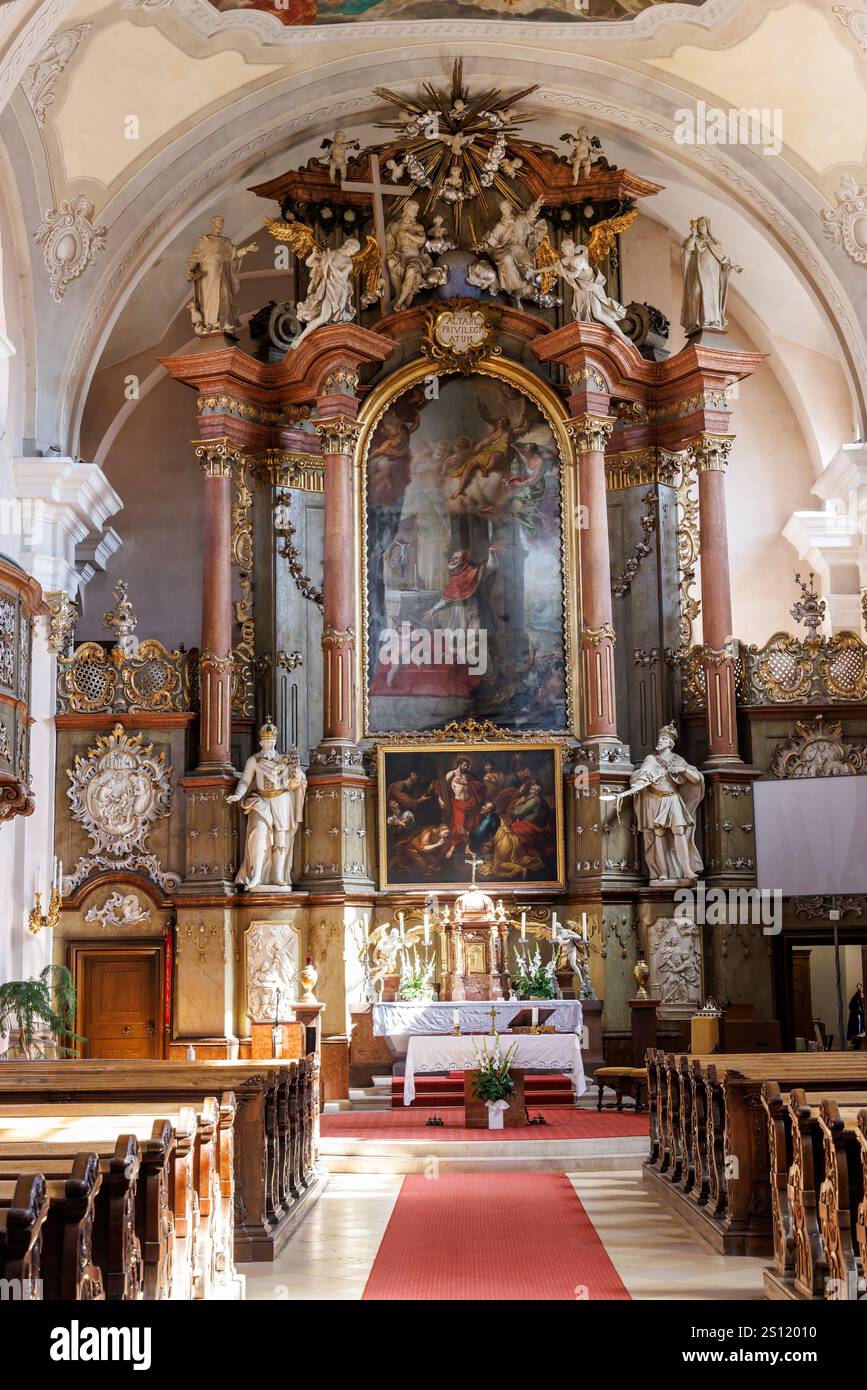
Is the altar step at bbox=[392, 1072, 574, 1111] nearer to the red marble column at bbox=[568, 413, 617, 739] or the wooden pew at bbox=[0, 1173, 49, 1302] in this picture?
the red marble column at bbox=[568, 413, 617, 739]

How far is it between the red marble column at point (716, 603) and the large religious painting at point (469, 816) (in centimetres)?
175

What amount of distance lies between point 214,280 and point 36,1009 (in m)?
8.72

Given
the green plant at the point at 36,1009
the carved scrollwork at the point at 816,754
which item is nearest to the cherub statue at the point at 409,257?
the carved scrollwork at the point at 816,754

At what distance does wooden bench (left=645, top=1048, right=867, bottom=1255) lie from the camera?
27.5ft

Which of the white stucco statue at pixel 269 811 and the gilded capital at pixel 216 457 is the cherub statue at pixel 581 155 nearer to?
the gilded capital at pixel 216 457

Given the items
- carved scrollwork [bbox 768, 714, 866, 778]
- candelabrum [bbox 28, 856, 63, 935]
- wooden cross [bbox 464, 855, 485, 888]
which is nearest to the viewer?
candelabrum [bbox 28, 856, 63, 935]

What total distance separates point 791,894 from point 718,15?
918 centimetres

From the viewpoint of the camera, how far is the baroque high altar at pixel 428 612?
17516 mm

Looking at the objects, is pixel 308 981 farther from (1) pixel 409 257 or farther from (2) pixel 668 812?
(1) pixel 409 257

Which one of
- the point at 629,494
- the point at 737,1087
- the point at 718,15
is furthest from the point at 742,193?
the point at 737,1087

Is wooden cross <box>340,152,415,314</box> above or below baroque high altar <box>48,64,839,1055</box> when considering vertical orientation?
above

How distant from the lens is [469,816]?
1817 centimetres

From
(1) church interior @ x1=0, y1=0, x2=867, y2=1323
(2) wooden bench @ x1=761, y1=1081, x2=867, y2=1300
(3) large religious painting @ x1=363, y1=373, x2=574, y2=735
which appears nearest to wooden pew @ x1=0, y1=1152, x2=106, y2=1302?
(2) wooden bench @ x1=761, y1=1081, x2=867, y2=1300

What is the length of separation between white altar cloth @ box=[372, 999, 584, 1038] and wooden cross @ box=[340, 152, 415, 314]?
8245 millimetres
